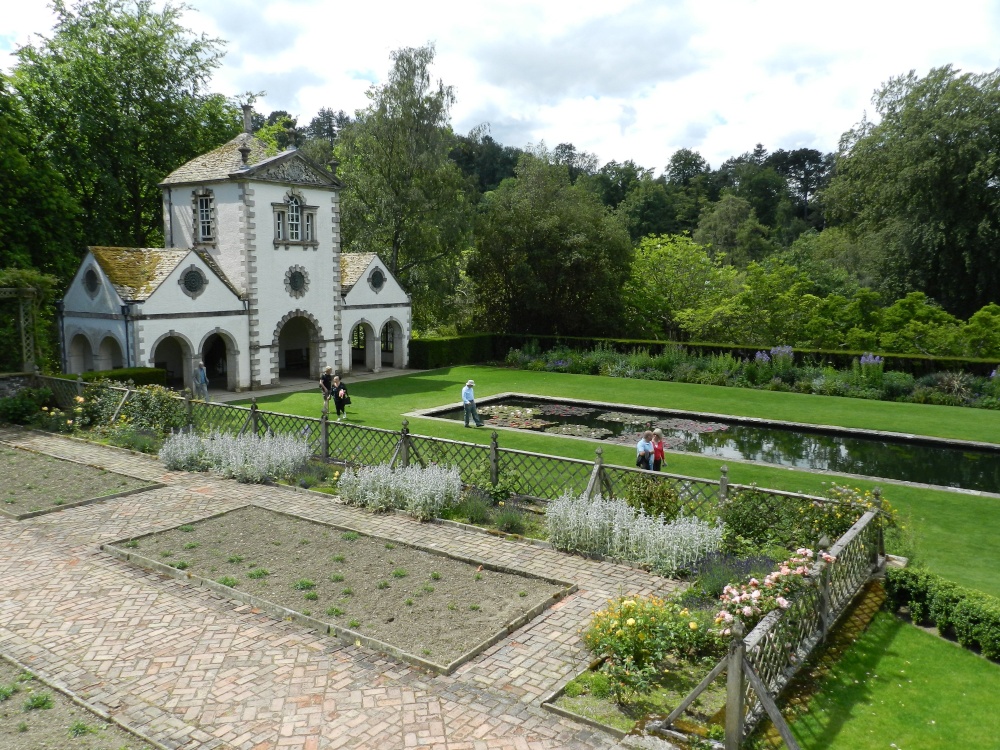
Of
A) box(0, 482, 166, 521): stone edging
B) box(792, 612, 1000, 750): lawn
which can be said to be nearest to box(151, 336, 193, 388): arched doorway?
box(0, 482, 166, 521): stone edging

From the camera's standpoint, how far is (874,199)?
41781 millimetres

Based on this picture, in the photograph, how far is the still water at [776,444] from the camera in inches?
709

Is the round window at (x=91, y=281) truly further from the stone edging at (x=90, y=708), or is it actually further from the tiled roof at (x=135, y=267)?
the stone edging at (x=90, y=708)

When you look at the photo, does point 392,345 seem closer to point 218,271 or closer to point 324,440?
point 218,271

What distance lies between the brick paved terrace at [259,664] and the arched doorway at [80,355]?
17.4 m

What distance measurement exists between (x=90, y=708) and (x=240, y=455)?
8749 mm

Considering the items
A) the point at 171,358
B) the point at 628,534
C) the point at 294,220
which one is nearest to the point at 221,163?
the point at 294,220

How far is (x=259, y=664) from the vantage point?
25.7 ft

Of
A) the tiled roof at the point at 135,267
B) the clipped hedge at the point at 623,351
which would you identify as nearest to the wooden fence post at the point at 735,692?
the tiled roof at the point at 135,267

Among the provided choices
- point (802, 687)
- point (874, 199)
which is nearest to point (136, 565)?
point (802, 687)

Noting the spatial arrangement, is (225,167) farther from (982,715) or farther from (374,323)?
(982,715)

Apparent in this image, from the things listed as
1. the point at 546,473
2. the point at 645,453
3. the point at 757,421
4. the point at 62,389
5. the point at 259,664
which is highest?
Answer: the point at 62,389

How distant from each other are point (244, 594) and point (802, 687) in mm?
6578

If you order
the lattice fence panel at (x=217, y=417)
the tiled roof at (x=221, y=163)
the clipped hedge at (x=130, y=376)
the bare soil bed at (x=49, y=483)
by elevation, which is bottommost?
the bare soil bed at (x=49, y=483)
